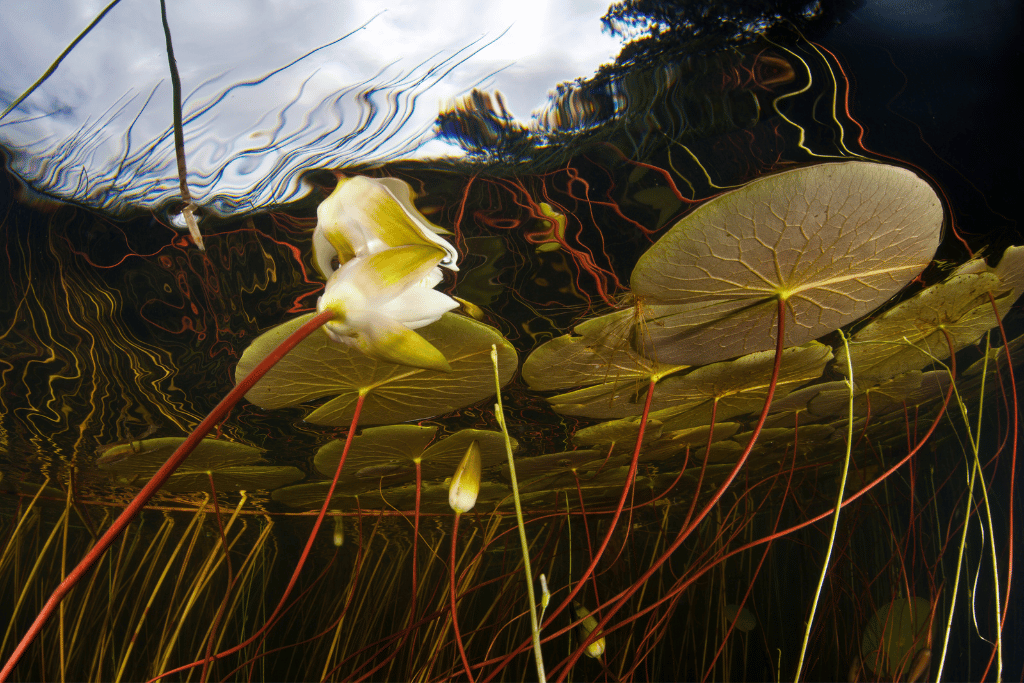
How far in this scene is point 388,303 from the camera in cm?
35

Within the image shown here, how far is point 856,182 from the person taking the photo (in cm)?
57

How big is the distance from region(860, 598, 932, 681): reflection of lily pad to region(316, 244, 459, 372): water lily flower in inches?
94.4

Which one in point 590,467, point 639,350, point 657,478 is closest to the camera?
point 639,350

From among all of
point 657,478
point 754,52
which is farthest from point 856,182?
point 657,478

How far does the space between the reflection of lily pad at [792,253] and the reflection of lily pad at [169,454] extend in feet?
4.56

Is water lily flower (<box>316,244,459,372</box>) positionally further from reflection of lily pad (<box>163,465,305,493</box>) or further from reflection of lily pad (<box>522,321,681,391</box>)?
reflection of lily pad (<box>163,465,305,493</box>)

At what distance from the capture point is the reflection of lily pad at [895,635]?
1967mm

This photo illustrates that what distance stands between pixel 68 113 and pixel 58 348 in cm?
78

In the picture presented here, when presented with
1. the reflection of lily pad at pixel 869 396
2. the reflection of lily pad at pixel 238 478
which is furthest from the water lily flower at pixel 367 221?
the reflection of lily pad at pixel 238 478

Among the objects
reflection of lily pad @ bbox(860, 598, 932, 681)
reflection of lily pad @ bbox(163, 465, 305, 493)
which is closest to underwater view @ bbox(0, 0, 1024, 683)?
reflection of lily pad @ bbox(163, 465, 305, 493)

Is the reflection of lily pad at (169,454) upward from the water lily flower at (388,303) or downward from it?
downward

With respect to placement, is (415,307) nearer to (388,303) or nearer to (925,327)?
(388,303)

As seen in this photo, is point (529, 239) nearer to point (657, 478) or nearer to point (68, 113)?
point (68, 113)

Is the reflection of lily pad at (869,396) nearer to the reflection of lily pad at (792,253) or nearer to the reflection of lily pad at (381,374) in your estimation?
the reflection of lily pad at (792,253)
